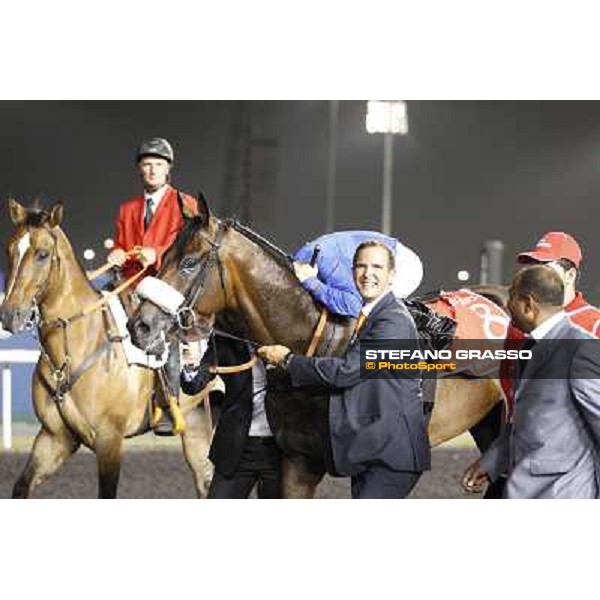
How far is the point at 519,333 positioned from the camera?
3955mm

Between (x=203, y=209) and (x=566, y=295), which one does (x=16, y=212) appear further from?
(x=566, y=295)

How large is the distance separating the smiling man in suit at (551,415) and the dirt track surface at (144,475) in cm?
88

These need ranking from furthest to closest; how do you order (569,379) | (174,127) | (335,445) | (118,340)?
(118,340)
(174,127)
(335,445)
(569,379)

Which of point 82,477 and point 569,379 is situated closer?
point 569,379

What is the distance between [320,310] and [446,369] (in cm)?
47

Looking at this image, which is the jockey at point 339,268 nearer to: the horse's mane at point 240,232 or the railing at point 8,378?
the horse's mane at point 240,232

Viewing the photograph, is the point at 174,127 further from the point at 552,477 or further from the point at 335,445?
the point at 552,477

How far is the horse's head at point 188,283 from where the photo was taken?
3.76m

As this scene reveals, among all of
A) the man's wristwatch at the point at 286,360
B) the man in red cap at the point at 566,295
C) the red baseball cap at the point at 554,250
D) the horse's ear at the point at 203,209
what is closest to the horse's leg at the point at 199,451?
the man's wristwatch at the point at 286,360

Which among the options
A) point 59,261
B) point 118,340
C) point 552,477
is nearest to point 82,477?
point 118,340

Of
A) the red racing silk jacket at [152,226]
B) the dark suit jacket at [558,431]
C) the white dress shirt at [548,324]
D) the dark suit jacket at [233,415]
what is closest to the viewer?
the dark suit jacket at [558,431]

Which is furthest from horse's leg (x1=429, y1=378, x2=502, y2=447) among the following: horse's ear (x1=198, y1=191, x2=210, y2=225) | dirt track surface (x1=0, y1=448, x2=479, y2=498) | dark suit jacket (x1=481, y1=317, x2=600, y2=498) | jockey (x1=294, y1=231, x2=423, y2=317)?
horse's ear (x1=198, y1=191, x2=210, y2=225)

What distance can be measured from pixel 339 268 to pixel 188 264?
45cm

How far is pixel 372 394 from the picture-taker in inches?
144
